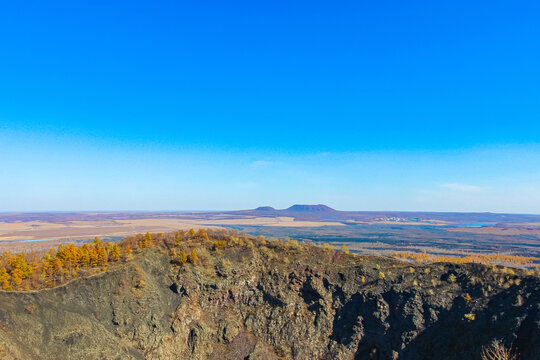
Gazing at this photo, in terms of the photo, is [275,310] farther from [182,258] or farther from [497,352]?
[497,352]

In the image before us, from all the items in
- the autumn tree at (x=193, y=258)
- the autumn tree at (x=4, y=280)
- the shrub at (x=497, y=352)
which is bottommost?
the shrub at (x=497, y=352)

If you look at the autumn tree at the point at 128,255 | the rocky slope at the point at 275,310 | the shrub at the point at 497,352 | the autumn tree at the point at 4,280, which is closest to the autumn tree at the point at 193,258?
the rocky slope at the point at 275,310

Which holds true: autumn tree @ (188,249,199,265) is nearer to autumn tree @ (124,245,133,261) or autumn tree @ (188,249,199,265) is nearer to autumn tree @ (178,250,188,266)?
autumn tree @ (178,250,188,266)

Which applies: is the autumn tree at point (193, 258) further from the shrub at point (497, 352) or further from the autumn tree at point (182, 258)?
the shrub at point (497, 352)

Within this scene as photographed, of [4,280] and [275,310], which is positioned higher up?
[4,280]

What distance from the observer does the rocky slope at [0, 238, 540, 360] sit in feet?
144

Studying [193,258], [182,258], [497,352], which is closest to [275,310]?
[193,258]

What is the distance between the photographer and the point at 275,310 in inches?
2327

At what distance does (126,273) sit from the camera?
2248 inches

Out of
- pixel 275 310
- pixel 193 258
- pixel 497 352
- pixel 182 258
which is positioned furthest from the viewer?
pixel 193 258

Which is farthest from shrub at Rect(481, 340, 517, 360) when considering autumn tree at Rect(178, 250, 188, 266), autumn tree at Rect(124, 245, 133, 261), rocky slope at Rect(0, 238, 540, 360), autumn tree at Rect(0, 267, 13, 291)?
autumn tree at Rect(0, 267, 13, 291)

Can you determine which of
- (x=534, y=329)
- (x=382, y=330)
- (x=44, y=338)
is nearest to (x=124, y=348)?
(x=44, y=338)

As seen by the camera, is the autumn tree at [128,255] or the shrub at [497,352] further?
the autumn tree at [128,255]

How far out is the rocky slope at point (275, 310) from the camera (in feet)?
144
